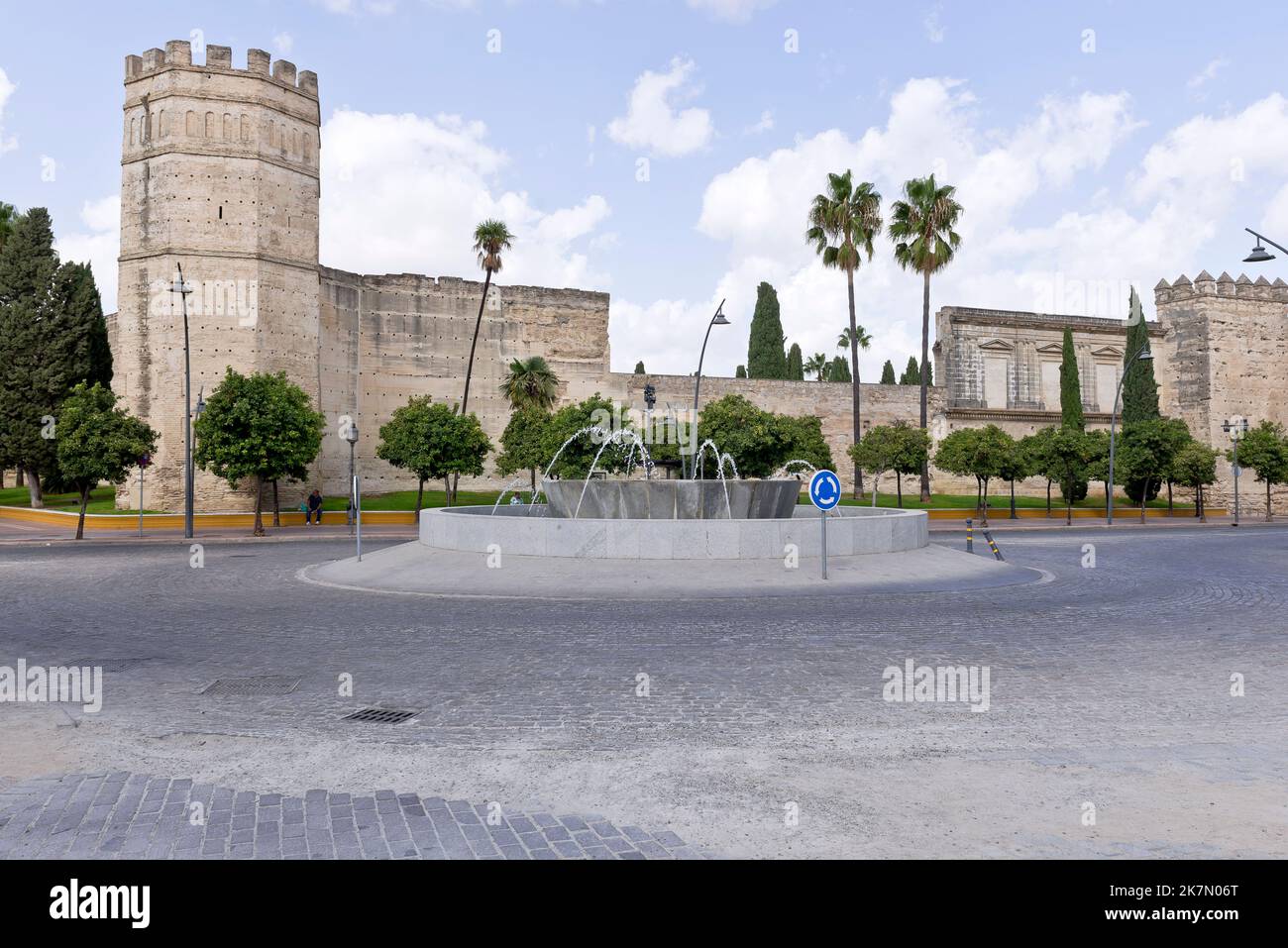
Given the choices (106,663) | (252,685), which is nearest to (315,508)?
(106,663)

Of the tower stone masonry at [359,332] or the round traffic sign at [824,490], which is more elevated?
the tower stone masonry at [359,332]

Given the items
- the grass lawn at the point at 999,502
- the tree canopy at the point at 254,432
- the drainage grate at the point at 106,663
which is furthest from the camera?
the grass lawn at the point at 999,502

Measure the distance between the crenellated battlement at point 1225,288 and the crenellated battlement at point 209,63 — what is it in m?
57.6

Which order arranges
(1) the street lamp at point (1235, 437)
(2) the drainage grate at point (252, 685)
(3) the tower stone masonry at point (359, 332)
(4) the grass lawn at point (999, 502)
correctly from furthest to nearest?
(4) the grass lawn at point (999, 502), (3) the tower stone masonry at point (359, 332), (1) the street lamp at point (1235, 437), (2) the drainage grate at point (252, 685)

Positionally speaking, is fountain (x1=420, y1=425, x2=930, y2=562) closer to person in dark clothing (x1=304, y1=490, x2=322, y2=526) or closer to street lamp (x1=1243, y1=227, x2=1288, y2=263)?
street lamp (x1=1243, y1=227, x2=1288, y2=263)

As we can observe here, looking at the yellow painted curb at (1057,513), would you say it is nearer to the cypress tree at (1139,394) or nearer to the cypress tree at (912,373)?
the cypress tree at (1139,394)

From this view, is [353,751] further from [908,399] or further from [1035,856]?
[908,399]

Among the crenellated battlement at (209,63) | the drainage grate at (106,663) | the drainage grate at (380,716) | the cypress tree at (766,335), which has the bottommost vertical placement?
the drainage grate at (106,663)

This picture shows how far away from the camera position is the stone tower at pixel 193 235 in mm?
40688

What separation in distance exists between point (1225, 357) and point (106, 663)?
69.9m

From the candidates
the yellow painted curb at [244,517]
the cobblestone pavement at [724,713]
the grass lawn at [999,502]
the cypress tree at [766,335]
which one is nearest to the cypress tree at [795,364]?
the cypress tree at [766,335]

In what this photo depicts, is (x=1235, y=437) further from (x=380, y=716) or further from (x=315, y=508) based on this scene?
(x=380, y=716)

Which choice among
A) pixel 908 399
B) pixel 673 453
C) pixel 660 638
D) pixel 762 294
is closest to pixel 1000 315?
pixel 908 399
